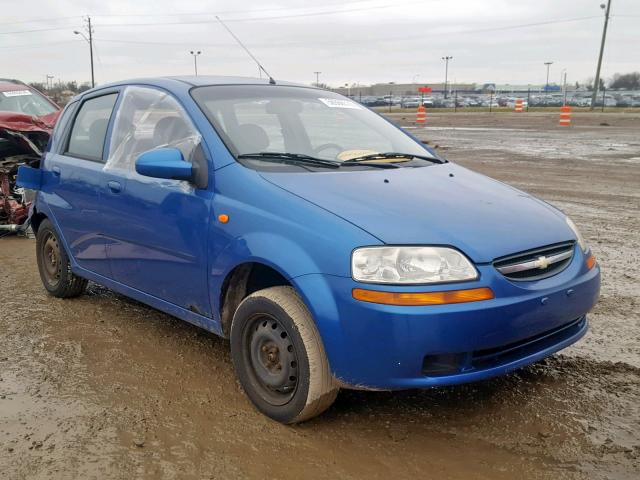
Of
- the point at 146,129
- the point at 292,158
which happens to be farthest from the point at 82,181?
the point at 292,158

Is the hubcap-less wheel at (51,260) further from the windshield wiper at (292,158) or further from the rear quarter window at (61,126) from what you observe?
the windshield wiper at (292,158)

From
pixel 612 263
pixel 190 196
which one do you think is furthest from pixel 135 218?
pixel 612 263

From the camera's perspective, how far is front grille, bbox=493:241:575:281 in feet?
9.63

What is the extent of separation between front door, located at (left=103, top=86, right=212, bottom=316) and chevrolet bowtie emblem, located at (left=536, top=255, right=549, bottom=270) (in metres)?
1.72

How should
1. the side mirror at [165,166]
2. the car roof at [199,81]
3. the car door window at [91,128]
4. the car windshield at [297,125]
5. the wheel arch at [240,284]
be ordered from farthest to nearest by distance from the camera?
the car door window at [91,128], the car roof at [199,81], the car windshield at [297,125], the side mirror at [165,166], the wheel arch at [240,284]

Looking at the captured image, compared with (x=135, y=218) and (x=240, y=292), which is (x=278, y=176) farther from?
(x=135, y=218)

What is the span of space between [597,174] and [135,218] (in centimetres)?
1065

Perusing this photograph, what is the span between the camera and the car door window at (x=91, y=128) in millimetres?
4617

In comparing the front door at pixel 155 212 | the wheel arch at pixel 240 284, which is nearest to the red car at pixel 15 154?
the front door at pixel 155 212

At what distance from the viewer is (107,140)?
4516mm

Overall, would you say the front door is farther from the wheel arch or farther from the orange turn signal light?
the orange turn signal light

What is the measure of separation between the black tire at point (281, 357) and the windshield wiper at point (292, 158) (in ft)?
2.68

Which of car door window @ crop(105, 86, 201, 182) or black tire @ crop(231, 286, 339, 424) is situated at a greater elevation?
car door window @ crop(105, 86, 201, 182)

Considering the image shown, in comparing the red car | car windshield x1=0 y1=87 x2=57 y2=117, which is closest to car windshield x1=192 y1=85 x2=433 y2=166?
the red car
